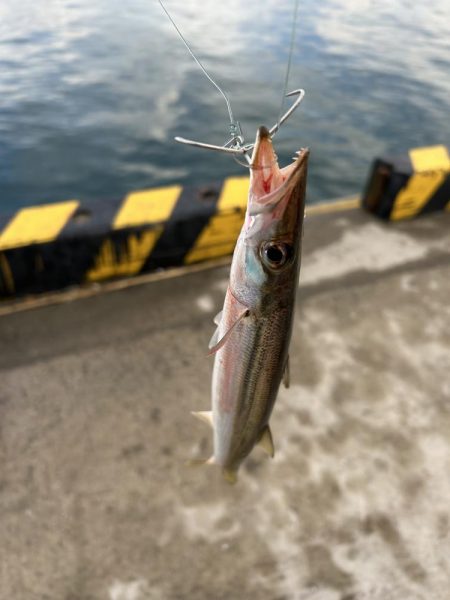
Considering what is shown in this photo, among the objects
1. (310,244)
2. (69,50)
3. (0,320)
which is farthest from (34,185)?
(69,50)

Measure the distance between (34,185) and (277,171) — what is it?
883cm

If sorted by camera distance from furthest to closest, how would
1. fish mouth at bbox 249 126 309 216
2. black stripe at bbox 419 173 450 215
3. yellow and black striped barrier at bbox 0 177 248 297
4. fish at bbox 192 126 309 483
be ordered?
black stripe at bbox 419 173 450 215, yellow and black striped barrier at bbox 0 177 248 297, fish at bbox 192 126 309 483, fish mouth at bbox 249 126 309 216

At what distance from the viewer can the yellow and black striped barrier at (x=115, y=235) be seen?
454cm

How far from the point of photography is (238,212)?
512 cm

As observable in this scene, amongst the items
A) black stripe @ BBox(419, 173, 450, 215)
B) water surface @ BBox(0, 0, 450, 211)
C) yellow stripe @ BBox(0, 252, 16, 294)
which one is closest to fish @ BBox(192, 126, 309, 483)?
yellow stripe @ BBox(0, 252, 16, 294)

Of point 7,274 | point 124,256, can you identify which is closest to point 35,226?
point 7,274

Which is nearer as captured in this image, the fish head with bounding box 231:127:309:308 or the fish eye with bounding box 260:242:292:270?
the fish head with bounding box 231:127:309:308

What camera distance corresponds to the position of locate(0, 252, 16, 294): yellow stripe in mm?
4457

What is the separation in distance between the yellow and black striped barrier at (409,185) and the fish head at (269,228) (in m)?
4.95

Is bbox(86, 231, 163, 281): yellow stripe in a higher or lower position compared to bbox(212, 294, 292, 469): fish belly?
lower

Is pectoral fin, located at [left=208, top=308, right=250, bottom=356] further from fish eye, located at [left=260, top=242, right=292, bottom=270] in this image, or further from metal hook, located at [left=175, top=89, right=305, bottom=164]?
metal hook, located at [left=175, top=89, right=305, bottom=164]

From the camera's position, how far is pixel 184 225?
5027 millimetres

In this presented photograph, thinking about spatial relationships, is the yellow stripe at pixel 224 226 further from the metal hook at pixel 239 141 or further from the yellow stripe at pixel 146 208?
the metal hook at pixel 239 141

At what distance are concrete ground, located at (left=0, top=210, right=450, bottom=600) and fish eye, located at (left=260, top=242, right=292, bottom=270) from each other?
230cm
